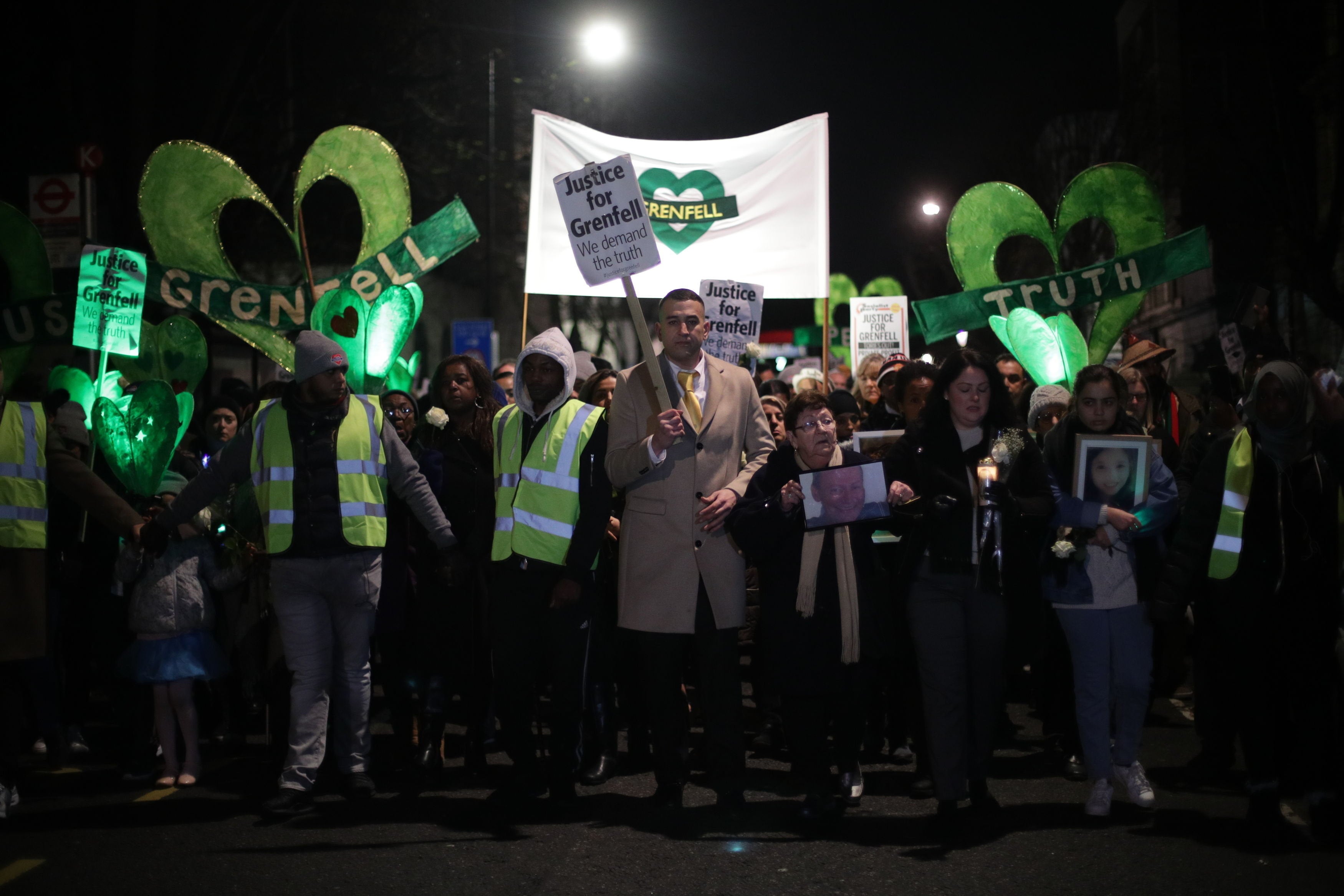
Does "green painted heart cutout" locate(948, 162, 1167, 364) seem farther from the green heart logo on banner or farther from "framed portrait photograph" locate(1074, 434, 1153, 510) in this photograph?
the green heart logo on banner

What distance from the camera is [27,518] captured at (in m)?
6.59

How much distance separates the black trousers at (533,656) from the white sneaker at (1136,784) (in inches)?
98.1

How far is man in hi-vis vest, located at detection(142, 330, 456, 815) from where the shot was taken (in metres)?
6.47

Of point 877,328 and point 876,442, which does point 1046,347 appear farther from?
point 877,328

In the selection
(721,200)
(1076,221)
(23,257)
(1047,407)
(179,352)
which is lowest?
(1047,407)

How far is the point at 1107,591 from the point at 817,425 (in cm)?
153

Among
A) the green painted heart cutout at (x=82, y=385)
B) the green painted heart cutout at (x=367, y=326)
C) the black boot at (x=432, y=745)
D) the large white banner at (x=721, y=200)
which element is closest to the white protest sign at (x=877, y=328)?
the large white banner at (x=721, y=200)

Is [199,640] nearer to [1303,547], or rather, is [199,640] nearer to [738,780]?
[738,780]

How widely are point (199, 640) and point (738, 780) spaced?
290cm

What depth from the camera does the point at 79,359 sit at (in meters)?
15.6

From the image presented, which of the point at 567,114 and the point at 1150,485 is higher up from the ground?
the point at 567,114

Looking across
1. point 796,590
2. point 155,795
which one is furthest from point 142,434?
point 796,590

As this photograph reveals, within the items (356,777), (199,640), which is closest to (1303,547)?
(356,777)

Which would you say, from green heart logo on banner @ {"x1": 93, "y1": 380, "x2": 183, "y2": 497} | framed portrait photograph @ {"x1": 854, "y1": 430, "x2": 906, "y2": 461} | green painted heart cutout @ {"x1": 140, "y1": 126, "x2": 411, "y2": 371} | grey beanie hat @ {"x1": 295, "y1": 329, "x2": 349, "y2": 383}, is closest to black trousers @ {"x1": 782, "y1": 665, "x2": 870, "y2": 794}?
framed portrait photograph @ {"x1": 854, "y1": 430, "x2": 906, "y2": 461}
